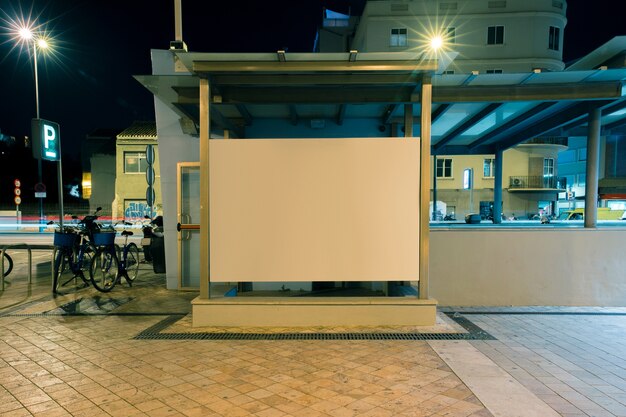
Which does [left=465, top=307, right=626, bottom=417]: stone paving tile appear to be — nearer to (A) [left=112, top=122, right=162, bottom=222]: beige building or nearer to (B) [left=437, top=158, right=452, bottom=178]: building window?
(B) [left=437, top=158, right=452, bottom=178]: building window

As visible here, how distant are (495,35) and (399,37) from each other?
7464 millimetres

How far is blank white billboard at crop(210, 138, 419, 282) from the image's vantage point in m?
5.28

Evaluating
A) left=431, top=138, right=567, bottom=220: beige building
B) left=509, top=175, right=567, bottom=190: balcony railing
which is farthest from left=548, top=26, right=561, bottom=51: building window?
left=509, top=175, right=567, bottom=190: balcony railing

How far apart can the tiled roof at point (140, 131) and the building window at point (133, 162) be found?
135cm

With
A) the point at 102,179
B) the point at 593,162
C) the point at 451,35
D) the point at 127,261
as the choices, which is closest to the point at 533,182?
the point at 451,35

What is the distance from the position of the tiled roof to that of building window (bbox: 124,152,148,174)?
1347 millimetres

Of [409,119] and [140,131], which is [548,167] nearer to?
[409,119]

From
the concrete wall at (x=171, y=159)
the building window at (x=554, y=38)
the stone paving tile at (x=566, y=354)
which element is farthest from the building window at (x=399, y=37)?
the stone paving tile at (x=566, y=354)

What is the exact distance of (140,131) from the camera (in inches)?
1225

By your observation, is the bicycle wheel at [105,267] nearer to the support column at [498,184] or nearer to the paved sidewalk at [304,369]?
the paved sidewalk at [304,369]

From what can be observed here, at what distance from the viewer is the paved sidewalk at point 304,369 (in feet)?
10.6

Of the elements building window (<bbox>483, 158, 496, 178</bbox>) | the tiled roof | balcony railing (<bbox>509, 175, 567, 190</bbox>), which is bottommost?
balcony railing (<bbox>509, 175, 567, 190</bbox>)

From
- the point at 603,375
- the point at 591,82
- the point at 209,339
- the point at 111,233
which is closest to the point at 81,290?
the point at 111,233

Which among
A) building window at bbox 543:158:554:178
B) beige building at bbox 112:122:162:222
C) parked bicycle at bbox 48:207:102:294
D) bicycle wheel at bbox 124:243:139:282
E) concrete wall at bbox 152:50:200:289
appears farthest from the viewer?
beige building at bbox 112:122:162:222
